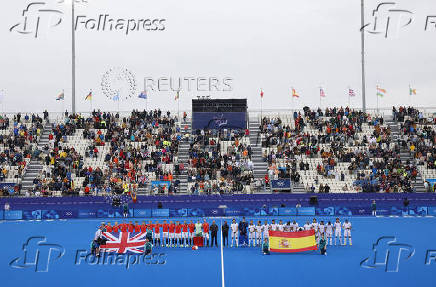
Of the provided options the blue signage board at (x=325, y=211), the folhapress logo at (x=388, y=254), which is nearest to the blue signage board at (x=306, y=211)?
the blue signage board at (x=325, y=211)

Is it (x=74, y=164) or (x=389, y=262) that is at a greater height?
(x=74, y=164)

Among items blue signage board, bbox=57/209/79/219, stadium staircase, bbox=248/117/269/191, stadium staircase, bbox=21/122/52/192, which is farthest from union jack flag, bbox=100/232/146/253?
stadium staircase, bbox=21/122/52/192

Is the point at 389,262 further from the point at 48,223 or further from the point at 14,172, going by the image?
the point at 14,172

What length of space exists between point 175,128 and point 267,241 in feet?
114

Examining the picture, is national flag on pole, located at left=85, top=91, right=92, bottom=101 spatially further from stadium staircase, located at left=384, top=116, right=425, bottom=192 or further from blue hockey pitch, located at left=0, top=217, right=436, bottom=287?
stadium staircase, located at left=384, top=116, right=425, bottom=192

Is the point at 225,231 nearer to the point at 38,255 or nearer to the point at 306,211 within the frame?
the point at 38,255

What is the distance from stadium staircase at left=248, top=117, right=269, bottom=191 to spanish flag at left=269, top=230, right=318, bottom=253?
79.1ft

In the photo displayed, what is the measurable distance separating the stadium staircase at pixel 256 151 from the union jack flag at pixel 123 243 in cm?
2709

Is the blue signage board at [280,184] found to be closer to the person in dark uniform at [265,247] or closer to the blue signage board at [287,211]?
the blue signage board at [287,211]

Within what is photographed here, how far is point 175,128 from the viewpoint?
63.1 m

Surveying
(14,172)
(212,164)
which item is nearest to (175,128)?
(212,164)

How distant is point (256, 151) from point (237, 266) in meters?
34.8

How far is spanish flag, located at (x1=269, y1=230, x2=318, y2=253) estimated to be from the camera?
97.4 feet

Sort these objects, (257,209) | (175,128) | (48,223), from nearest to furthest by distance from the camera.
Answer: (48,223), (257,209), (175,128)
